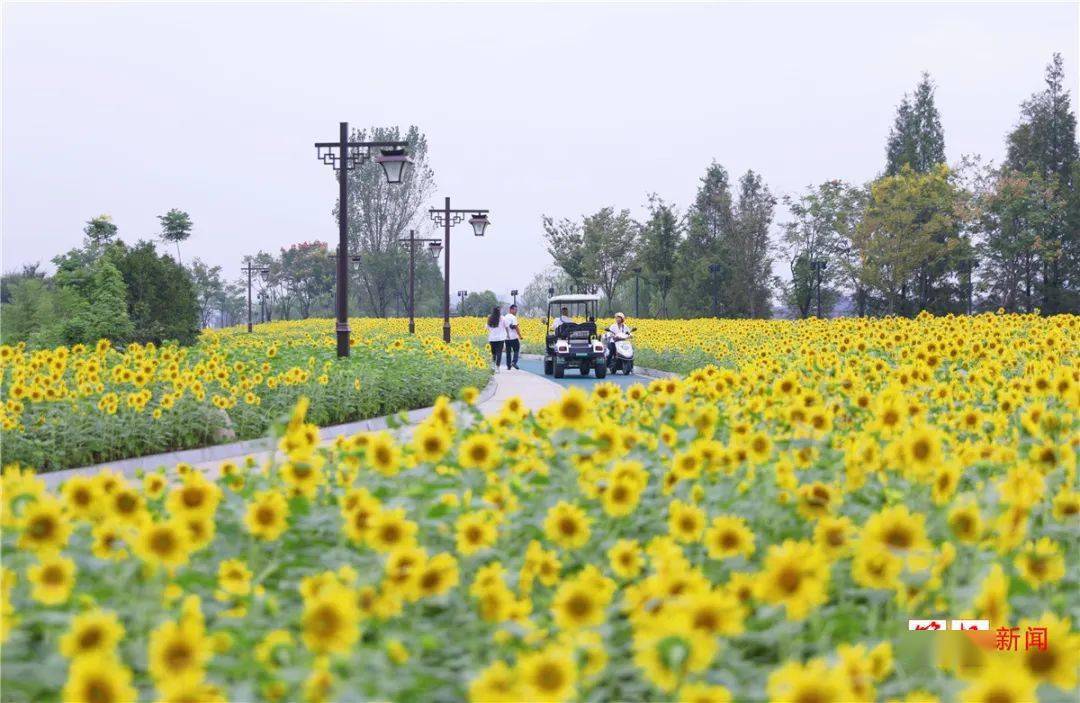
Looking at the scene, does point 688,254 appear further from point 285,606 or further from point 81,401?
point 285,606

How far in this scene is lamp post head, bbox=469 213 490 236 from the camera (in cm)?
2683

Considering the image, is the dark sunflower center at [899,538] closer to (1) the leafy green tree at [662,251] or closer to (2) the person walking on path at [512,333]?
(2) the person walking on path at [512,333]

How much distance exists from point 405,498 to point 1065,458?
96.4 inches

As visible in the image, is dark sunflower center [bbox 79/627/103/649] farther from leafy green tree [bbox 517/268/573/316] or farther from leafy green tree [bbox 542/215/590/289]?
leafy green tree [bbox 517/268/573/316]

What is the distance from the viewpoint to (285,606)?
3168 millimetres

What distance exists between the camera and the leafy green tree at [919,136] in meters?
64.3

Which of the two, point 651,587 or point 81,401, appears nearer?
point 651,587

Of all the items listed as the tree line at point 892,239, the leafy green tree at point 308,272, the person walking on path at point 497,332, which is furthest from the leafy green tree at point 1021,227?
the leafy green tree at point 308,272

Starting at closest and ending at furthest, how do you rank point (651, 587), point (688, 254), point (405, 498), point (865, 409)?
point (651, 587) → point (405, 498) → point (865, 409) → point (688, 254)

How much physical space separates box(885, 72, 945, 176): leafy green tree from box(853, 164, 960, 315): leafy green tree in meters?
7.81

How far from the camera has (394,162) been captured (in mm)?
17156

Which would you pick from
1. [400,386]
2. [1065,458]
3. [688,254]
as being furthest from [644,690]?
[688,254]

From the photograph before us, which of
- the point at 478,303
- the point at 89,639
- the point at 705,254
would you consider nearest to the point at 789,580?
the point at 89,639

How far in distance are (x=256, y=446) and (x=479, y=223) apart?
2324 centimetres
